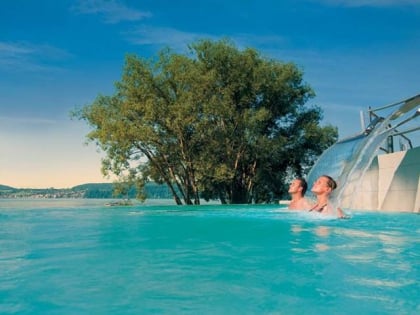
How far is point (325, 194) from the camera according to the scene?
11.1 meters

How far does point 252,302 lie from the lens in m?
2.87

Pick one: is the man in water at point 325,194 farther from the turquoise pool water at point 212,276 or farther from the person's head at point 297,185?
the turquoise pool water at point 212,276

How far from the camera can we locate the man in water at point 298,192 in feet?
41.1

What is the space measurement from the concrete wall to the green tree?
11.9 meters

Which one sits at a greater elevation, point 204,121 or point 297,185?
point 204,121

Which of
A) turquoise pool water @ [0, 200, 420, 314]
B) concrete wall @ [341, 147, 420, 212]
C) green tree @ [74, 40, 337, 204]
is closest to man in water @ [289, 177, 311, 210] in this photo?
concrete wall @ [341, 147, 420, 212]

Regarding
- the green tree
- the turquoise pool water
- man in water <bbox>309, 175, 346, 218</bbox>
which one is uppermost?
the green tree

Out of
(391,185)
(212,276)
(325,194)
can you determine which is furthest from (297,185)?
(212,276)

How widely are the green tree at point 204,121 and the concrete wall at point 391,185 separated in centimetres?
1195

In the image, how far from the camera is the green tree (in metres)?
27.0

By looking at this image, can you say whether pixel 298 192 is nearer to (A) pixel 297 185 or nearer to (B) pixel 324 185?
(A) pixel 297 185

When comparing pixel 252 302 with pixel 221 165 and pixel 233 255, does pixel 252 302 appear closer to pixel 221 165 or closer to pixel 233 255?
pixel 233 255

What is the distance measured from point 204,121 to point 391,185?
1501cm

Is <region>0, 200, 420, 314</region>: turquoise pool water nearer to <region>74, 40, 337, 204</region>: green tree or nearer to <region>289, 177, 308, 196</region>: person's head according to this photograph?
<region>289, 177, 308, 196</region>: person's head
